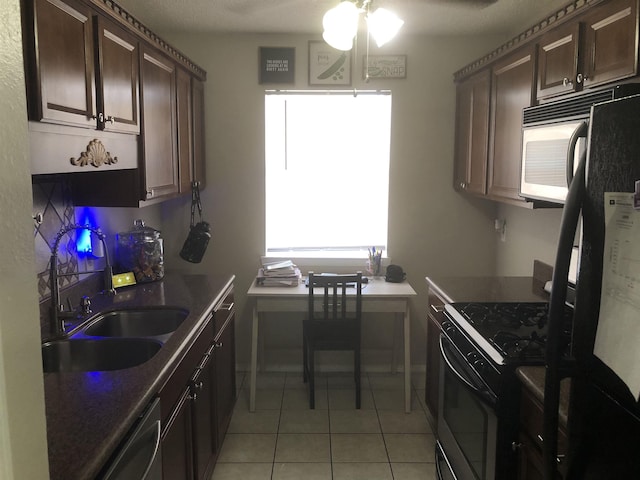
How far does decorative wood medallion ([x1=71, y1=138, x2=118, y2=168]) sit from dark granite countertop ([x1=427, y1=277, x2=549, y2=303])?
1.72m

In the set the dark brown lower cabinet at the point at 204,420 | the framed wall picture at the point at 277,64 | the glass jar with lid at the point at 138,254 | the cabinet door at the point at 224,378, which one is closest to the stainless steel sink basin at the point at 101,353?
the dark brown lower cabinet at the point at 204,420

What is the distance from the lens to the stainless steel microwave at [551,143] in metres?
1.82

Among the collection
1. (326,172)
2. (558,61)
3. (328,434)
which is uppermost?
(558,61)

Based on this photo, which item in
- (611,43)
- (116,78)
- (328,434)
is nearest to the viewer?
(611,43)

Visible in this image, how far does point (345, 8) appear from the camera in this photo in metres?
2.32

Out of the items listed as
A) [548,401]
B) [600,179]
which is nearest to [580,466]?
[548,401]

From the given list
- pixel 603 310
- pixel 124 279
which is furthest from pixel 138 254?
pixel 603 310

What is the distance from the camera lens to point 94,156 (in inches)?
76.6

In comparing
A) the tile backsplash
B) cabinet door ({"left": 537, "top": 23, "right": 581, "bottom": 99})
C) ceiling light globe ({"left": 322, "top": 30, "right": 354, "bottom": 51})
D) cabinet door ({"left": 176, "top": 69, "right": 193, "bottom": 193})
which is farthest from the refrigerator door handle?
cabinet door ({"left": 176, "top": 69, "right": 193, "bottom": 193})

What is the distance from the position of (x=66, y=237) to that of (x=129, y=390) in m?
1.12

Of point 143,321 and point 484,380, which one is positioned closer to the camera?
point 484,380

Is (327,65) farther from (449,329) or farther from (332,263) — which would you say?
(449,329)

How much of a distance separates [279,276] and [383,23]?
177cm

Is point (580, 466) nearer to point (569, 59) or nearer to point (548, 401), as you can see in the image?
point (548, 401)
